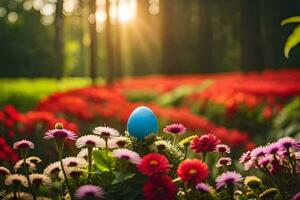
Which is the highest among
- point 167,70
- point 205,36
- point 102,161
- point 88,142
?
point 205,36

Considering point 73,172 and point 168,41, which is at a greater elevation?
point 168,41

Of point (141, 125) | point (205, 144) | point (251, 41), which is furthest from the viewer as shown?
point (251, 41)

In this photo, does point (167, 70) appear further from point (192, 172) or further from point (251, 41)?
point (192, 172)

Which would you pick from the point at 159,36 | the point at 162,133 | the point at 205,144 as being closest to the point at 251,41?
the point at 159,36

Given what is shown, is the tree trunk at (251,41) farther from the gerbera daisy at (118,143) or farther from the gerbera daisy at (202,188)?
the gerbera daisy at (202,188)

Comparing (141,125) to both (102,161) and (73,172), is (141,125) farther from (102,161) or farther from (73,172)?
(73,172)

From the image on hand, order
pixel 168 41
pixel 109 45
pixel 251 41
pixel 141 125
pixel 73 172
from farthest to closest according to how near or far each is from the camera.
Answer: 1. pixel 168 41
2. pixel 251 41
3. pixel 109 45
4. pixel 141 125
5. pixel 73 172

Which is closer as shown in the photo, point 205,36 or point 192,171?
point 192,171
